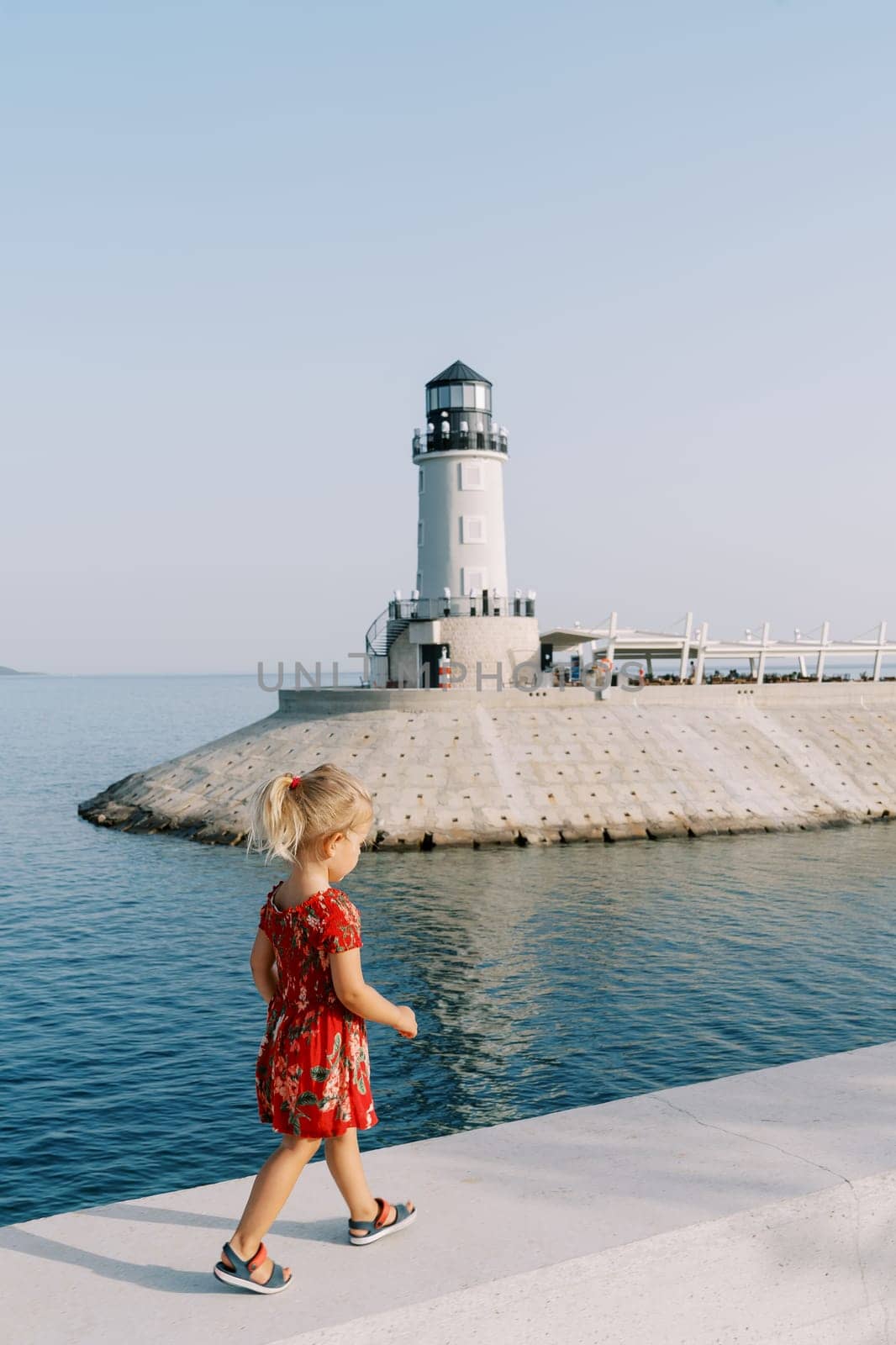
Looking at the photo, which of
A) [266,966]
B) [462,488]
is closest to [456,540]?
[462,488]

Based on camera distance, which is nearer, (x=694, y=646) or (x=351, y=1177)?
(x=351, y=1177)

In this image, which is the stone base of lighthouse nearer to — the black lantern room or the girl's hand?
the black lantern room

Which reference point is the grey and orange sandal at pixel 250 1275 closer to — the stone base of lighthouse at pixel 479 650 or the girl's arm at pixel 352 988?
the girl's arm at pixel 352 988

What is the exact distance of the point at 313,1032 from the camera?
18.1 ft

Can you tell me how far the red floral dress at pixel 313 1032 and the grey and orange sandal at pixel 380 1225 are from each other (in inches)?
17.0

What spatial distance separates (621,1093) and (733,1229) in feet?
47.0

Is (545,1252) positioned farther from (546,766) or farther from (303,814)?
(546,766)

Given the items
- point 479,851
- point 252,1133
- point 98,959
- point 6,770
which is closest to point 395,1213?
point 252,1133

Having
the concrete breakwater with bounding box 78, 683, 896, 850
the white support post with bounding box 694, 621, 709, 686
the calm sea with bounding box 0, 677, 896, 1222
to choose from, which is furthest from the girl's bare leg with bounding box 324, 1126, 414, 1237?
the white support post with bounding box 694, 621, 709, 686

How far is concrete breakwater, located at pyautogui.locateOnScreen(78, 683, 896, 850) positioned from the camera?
44844mm

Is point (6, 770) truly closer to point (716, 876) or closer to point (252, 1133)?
point (716, 876)

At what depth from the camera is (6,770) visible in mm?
88312

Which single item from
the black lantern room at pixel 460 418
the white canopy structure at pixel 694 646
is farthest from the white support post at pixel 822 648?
the black lantern room at pixel 460 418

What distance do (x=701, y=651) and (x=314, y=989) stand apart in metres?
56.6
